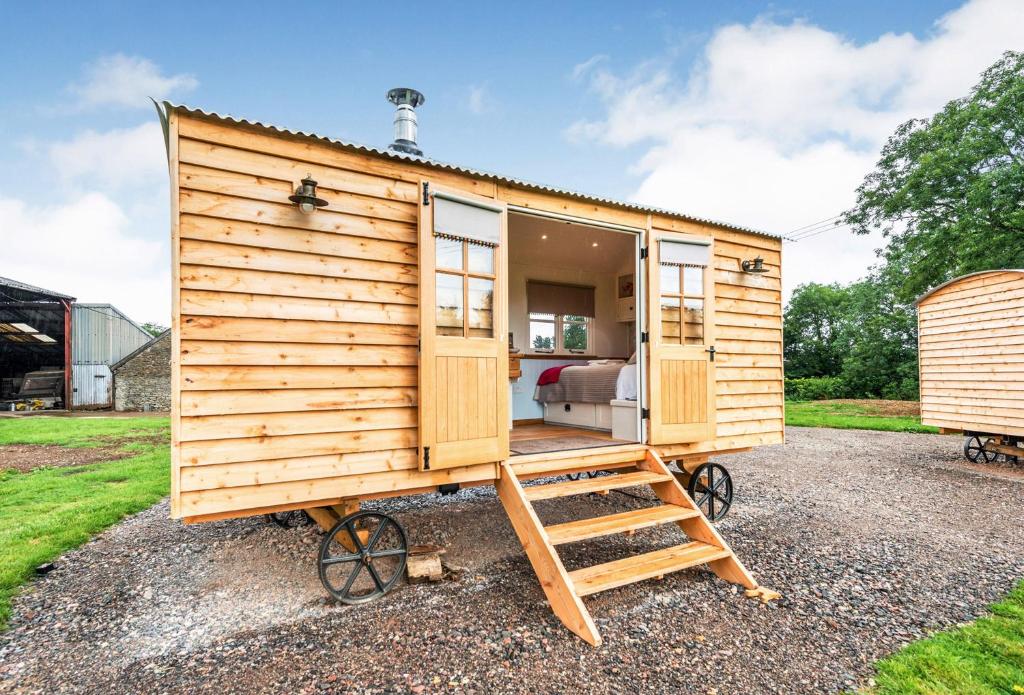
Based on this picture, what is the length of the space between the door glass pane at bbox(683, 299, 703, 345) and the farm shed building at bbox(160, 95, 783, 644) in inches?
0.7

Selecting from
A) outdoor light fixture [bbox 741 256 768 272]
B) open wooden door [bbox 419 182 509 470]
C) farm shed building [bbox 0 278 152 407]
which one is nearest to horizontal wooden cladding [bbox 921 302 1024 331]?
outdoor light fixture [bbox 741 256 768 272]

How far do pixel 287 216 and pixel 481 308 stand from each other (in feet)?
4.51

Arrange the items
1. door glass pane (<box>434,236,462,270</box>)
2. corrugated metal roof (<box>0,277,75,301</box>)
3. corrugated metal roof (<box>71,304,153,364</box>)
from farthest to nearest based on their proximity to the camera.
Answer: corrugated metal roof (<box>71,304,153,364</box>) → corrugated metal roof (<box>0,277,75,301</box>) → door glass pane (<box>434,236,462,270</box>)

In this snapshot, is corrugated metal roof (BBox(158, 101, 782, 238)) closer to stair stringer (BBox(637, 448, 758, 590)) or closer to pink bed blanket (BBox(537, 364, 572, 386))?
stair stringer (BBox(637, 448, 758, 590))

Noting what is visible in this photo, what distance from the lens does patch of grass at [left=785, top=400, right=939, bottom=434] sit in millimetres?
10873

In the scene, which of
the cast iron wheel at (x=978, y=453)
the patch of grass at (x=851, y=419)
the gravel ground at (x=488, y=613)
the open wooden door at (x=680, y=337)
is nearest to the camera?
the gravel ground at (x=488, y=613)

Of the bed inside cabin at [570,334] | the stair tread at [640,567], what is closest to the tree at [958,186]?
the bed inside cabin at [570,334]

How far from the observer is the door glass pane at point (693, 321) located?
424cm

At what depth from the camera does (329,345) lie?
2930mm

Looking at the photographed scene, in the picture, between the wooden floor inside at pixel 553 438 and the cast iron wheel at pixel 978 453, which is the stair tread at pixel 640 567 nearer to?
the wooden floor inside at pixel 553 438

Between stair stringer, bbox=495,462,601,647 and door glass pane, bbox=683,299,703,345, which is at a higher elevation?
door glass pane, bbox=683,299,703,345

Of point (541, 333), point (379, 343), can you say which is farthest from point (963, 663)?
point (541, 333)

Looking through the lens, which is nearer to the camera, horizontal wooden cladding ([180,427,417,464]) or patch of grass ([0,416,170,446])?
horizontal wooden cladding ([180,427,417,464])

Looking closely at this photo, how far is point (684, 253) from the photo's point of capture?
13.9 ft
